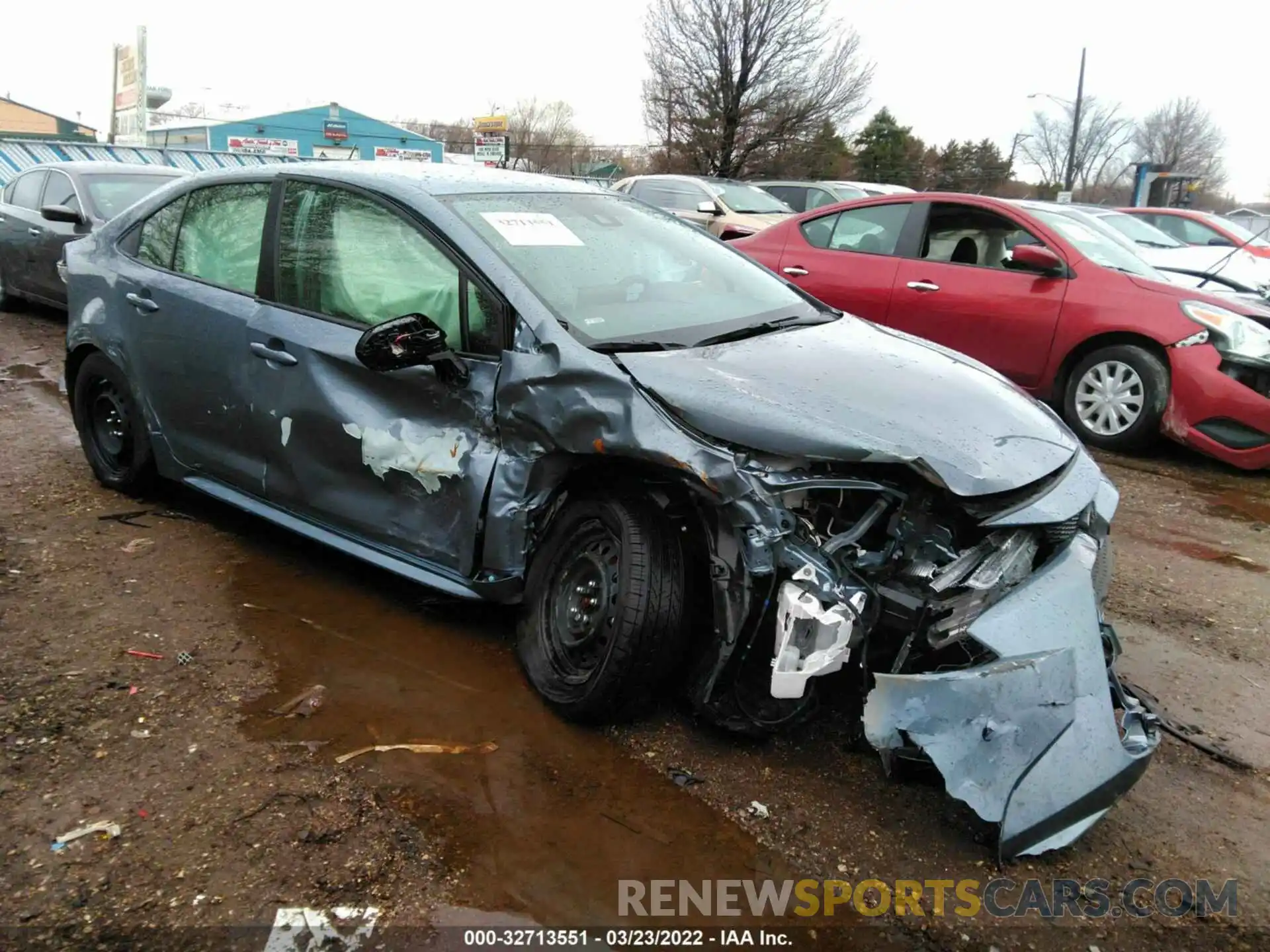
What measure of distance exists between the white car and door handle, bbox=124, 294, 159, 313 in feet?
25.3

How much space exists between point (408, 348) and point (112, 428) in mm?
2423

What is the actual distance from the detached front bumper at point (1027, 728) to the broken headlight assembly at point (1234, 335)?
13.8ft

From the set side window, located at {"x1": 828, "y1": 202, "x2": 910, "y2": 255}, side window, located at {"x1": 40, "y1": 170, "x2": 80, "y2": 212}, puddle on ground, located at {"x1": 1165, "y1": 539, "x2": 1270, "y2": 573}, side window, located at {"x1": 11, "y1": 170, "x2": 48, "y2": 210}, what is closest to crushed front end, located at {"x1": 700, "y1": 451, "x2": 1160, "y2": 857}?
puddle on ground, located at {"x1": 1165, "y1": 539, "x2": 1270, "y2": 573}

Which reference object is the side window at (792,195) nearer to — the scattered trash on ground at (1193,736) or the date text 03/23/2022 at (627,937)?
the scattered trash on ground at (1193,736)

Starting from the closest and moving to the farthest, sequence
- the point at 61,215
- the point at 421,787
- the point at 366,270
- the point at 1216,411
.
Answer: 1. the point at 421,787
2. the point at 366,270
3. the point at 1216,411
4. the point at 61,215

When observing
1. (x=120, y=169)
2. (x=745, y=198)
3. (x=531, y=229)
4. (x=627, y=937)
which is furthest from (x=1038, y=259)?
(x=120, y=169)

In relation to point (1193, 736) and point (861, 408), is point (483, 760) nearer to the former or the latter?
point (861, 408)

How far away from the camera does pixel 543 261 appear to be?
3211mm

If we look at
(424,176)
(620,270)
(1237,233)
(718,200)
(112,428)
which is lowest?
(112,428)

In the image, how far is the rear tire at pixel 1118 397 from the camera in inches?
233

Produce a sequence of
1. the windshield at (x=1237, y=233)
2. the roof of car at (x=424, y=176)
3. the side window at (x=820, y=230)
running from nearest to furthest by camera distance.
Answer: the roof of car at (x=424, y=176) < the side window at (x=820, y=230) < the windshield at (x=1237, y=233)

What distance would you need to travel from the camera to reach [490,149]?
3195 centimetres

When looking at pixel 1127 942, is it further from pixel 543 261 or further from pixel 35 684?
pixel 35 684

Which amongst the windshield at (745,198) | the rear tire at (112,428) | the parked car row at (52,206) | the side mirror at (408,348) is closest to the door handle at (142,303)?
the rear tire at (112,428)
